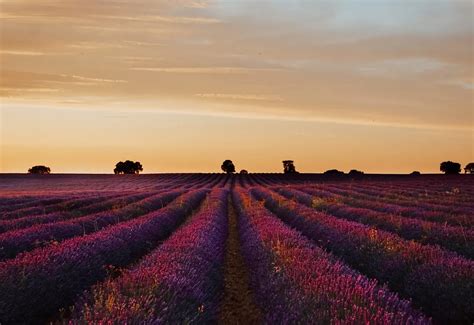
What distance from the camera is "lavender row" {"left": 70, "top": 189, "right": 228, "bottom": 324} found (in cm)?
451

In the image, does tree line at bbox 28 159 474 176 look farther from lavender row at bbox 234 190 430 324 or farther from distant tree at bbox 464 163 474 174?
lavender row at bbox 234 190 430 324

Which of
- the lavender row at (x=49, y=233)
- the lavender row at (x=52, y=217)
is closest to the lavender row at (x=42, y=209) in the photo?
the lavender row at (x=52, y=217)

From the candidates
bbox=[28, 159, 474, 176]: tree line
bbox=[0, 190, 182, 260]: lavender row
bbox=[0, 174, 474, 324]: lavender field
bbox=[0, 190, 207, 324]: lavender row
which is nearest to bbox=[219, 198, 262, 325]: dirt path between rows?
bbox=[0, 174, 474, 324]: lavender field

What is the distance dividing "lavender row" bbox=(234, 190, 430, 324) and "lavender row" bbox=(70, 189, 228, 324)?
78 cm

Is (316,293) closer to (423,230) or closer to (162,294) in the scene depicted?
(162,294)

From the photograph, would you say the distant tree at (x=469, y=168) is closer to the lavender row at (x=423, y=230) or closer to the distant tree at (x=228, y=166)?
the distant tree at (x=228, y=166)

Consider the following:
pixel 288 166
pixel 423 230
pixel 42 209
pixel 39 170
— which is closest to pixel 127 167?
pixel 39 170

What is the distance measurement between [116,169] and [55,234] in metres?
102

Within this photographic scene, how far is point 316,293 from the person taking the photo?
525cm

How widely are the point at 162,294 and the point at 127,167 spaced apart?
358ft

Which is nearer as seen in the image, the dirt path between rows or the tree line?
the dirt path between rows

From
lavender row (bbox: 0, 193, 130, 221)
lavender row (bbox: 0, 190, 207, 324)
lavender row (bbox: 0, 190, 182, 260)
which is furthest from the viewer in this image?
lavender row (bbox: 0, 193, 130, 221)

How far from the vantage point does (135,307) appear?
183 inches

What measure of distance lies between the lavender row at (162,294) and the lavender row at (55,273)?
64cm
